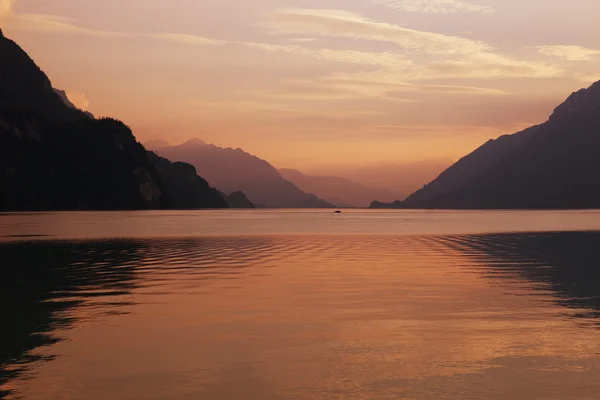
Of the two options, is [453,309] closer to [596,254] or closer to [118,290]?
[118,290]

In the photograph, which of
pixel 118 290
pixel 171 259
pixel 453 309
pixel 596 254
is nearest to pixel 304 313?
pixel 453 309

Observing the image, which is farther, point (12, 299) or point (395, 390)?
point (12, 299)

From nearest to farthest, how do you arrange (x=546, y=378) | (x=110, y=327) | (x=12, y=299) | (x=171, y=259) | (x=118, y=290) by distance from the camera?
(x=546, y=378), (x=110, y=327), (x=12, y=299), (x=118, y=290), (x=171, y=259)

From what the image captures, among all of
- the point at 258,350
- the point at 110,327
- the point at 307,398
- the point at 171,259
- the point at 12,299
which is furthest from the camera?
the point at 171,259

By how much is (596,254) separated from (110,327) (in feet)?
161

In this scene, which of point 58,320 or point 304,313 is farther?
point 304,313

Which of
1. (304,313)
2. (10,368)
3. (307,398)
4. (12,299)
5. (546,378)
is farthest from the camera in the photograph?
(12,299)

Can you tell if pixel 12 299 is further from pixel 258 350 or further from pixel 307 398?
pixel 307 398

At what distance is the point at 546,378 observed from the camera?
17.9 meters

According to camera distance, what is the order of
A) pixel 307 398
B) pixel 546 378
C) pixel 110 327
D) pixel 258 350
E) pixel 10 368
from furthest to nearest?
pixel 110 327, pixel 258 350, pixel 10 368, pixel 546 378, pixel 307 398

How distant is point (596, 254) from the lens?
206 feet

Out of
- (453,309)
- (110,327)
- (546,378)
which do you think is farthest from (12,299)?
(546,378)

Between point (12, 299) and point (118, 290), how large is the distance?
555cm

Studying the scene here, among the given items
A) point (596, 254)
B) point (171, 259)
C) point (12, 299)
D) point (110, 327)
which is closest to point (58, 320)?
point (110, 327)
